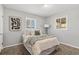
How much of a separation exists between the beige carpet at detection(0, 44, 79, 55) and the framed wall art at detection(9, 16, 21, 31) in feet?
1.04

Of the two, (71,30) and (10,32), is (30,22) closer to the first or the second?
(10,32)

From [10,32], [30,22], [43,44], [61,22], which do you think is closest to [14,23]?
[10,32]

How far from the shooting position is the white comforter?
4.63ft

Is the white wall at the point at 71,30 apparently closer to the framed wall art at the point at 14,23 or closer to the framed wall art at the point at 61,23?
the framed wall art at the point at 61,23

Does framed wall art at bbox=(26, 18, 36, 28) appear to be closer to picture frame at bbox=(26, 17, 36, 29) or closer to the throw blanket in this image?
picture frame at bbox=(26, 17, 36, 29)

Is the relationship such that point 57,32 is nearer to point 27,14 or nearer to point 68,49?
point 68,49

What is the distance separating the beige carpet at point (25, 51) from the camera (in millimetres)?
1369

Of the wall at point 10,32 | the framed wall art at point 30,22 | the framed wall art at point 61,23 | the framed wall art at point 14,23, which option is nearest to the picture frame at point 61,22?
the framed wall art at point 61,23

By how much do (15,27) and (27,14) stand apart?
0.31 metres

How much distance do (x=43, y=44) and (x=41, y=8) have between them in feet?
2.11

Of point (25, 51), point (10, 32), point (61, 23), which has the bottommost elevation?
point (25, 51)

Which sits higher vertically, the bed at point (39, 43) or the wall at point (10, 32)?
the wall at point (10, 32)

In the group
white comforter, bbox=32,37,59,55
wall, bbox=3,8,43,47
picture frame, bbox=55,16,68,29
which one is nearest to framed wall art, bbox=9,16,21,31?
wall, bbox=3,8,43,47

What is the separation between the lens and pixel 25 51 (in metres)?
1.42
